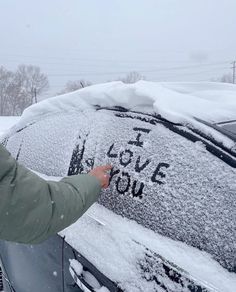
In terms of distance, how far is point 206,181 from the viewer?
1518 mm

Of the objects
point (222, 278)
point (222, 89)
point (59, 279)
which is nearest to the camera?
point (222, 278)

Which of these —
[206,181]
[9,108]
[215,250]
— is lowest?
[9,108]

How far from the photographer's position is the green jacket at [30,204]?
1399 mm

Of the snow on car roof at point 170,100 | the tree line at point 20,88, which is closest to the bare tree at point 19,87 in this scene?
the tree line at point 20,88

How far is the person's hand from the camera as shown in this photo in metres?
1.89

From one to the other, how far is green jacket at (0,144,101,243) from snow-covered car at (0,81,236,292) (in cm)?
25

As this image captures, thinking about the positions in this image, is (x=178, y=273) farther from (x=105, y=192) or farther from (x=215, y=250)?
(x=105, y=192)

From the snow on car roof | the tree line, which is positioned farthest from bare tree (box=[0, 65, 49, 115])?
the snow on car roof

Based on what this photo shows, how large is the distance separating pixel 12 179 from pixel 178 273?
64 centimetres

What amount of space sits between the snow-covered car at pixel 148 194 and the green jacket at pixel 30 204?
25cm

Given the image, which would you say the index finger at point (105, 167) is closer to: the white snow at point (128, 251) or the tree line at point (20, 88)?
the white snow at point (128, 251)

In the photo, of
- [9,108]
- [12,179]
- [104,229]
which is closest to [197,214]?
[104,229]

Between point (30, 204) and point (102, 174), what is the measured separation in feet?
1.70

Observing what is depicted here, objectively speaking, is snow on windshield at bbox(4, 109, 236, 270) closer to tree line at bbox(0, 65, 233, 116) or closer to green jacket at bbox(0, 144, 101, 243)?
green jacket at bbox(0, 144, 101, 243)
